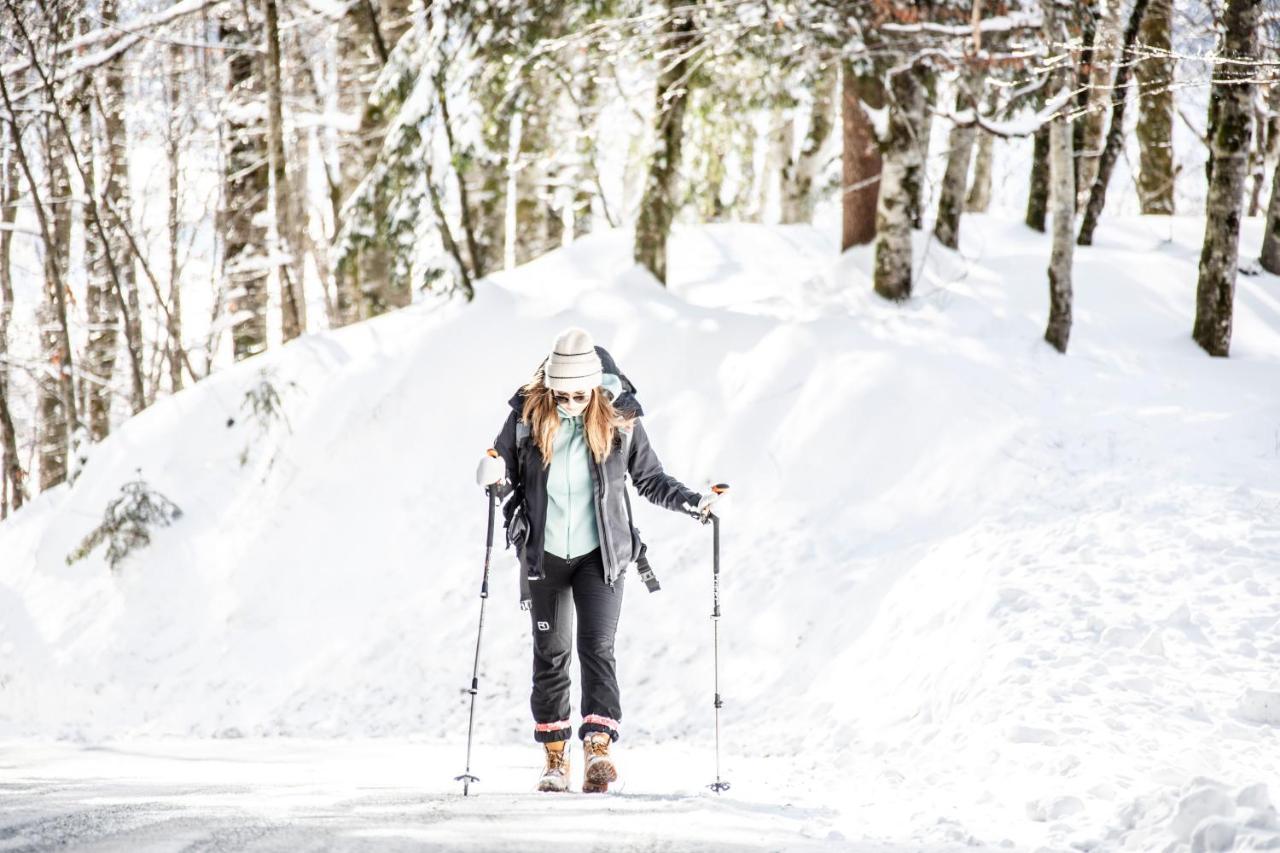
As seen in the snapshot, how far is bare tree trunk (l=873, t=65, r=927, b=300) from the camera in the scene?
1097 centimetres

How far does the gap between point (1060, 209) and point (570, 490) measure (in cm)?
689

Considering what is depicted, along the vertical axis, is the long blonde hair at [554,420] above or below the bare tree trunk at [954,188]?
below

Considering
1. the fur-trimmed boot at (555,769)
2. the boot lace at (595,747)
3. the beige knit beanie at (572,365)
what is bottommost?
the fur-trimmed boot at (555,769)

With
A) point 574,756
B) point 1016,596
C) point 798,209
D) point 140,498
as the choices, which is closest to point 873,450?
point 1016,596

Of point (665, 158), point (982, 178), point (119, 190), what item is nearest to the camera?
point (665, 158)

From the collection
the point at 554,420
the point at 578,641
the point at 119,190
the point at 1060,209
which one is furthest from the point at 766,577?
the point at 119,190

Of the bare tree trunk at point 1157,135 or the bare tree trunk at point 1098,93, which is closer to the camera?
the bare tree trunk at point 1098,93

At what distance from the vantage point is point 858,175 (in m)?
12.4

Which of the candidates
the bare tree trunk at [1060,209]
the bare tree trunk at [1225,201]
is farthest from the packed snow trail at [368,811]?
the bare tree trunk at [1225,201]

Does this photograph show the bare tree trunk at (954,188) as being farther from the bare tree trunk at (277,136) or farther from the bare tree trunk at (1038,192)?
the bare tree trunk at (277,136)

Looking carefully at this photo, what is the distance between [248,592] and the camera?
386 inches

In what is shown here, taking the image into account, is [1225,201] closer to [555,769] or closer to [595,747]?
[595,747]

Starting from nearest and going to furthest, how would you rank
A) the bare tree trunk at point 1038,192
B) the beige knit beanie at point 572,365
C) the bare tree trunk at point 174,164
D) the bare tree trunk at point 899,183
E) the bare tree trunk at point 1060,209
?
the beige knit beanie at point 572,365 < the bare tree trunk at point 1060,209 < the bare tree trunk at point 899,183 < the bare tree trunk at point 1038,192 < the bare tree trunk at point 174,164

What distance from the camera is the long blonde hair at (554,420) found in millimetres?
4723
